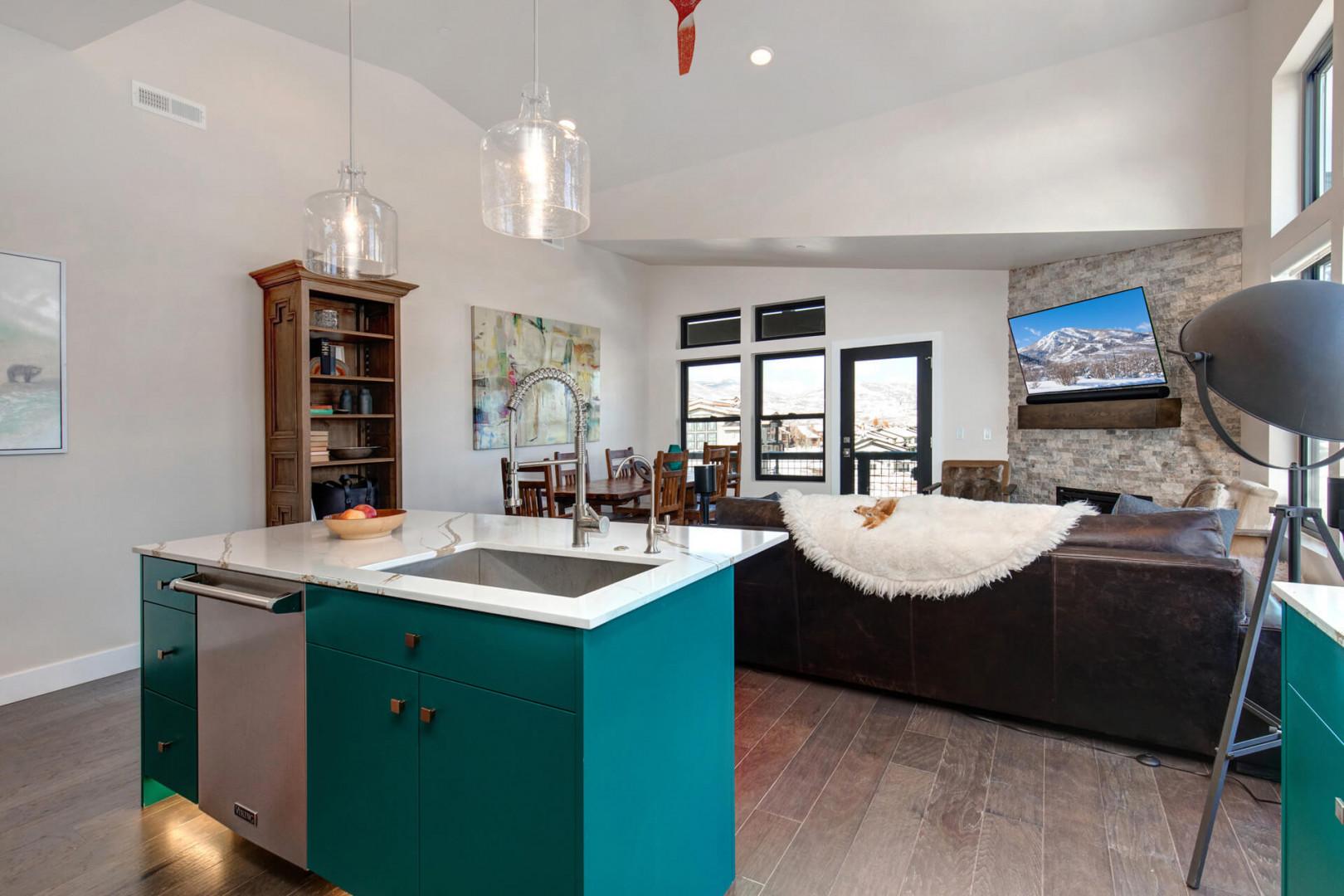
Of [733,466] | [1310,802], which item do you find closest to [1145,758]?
[1310,802]

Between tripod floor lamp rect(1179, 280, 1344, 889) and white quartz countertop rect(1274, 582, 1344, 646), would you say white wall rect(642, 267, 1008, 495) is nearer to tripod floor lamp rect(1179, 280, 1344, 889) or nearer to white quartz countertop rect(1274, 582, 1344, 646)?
tripod floor lamp rect(1179, 280, 1344, 889)

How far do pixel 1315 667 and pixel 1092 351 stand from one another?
4797 millimetres

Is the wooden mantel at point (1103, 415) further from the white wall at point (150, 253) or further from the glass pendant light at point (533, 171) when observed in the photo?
the white wall at point (150, 253)

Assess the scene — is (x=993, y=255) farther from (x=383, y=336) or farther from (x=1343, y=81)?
(x=383, y=336)

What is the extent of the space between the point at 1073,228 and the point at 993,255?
2.65 ft

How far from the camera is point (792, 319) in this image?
7.32 meters

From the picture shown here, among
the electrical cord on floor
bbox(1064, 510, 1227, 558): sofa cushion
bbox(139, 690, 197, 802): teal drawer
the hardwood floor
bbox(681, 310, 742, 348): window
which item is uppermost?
bbox(681, 310, 742, 348): window

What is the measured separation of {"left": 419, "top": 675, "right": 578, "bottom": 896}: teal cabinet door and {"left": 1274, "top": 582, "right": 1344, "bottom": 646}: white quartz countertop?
119cm

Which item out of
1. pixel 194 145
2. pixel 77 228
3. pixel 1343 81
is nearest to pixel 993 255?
pixel 1343 81

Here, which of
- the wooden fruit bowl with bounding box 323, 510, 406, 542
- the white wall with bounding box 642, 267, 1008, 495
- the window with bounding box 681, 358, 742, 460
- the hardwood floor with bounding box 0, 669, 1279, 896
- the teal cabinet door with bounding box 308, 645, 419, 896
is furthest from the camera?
the window with bounding box 681, 358, 742, 460

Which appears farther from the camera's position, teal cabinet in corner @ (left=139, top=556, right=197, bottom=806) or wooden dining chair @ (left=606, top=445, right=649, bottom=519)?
wooden dining chair @ (left=606, top=445, right=649, bottom=519)

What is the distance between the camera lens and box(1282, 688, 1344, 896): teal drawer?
99 centimetres

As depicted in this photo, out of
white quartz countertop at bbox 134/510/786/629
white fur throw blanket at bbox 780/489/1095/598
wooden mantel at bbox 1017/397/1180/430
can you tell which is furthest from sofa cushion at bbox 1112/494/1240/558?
white quartz countertop at bbox 134/510/786/629

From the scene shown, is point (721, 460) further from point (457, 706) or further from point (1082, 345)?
point (457, 706)
